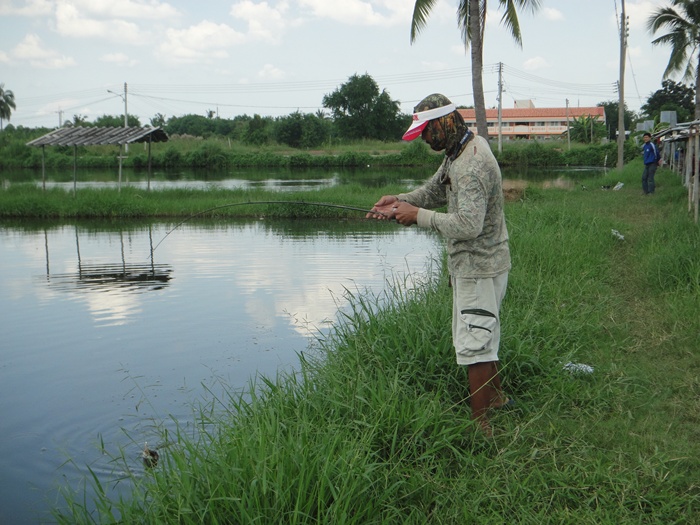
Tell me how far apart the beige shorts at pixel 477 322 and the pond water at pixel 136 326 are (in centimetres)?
165

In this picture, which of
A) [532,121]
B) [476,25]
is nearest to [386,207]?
[476,25]

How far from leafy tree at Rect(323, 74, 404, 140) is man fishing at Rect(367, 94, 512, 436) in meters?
64.0

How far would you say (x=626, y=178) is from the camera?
76.0 ft

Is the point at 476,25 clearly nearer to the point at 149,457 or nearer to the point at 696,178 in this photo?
the point at 696,178

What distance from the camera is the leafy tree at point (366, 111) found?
67125mm

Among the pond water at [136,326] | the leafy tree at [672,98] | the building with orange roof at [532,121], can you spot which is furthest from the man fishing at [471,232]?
the building with orange roof at [532,121]

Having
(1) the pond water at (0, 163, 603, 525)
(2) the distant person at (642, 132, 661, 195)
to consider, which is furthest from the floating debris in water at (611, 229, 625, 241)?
(2) the distant person at (642, 132, 661, 195)

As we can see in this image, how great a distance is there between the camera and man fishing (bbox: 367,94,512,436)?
355 cm

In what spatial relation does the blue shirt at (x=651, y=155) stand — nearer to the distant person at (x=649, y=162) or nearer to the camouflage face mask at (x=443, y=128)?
the distant person at (x=649, y=162)

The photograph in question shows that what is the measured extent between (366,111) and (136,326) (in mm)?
61361

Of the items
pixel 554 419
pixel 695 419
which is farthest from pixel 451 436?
pixel 695 419

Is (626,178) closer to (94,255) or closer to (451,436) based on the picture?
(94,255)

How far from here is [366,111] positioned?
67.6m

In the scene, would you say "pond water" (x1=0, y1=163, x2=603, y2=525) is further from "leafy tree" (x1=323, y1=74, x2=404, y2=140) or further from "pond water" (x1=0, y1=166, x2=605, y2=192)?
"leafy tree" (x1=323, y1=74, x2=404, y2=140)
